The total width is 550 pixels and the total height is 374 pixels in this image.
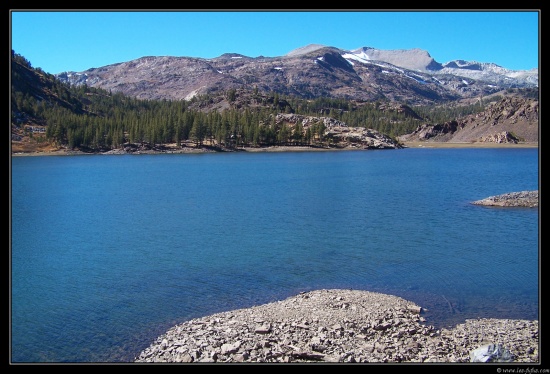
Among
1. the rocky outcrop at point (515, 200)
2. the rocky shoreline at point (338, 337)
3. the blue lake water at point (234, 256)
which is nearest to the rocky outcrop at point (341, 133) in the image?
the blue lake water at point (234, 256)

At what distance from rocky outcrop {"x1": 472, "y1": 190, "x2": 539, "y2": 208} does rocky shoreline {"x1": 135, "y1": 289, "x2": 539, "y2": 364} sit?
31968mm

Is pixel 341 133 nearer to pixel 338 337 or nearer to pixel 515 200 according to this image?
pixel 515 200

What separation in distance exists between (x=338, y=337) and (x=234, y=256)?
14739 mm

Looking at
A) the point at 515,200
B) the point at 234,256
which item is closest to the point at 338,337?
the point at 234,256

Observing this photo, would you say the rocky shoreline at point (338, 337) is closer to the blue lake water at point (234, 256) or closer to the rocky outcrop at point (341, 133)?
the blue lake water at point (234, 256)

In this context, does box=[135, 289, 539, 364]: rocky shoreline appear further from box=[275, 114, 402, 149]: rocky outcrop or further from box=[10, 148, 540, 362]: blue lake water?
box=[275, 114, 402, 149]: rocky outcrop

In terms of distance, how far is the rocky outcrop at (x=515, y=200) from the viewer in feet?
161

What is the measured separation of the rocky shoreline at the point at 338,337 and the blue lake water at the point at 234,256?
1.61m

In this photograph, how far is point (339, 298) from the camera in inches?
888

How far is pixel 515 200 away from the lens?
50156mm

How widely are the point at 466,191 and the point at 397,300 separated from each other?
145ft

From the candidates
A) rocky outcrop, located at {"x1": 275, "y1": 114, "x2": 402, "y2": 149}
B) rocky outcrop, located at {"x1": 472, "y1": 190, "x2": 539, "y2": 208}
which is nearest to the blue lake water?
rocky outcrop, located at {"x1": 472, "y1": 190, "x2": 539, "y2": 208}

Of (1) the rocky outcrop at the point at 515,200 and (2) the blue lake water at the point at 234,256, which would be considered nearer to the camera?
(2) the blue lake water at the point at 234,256
